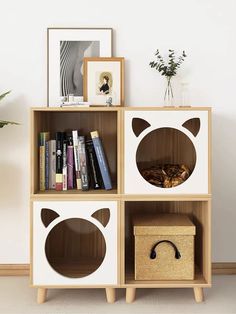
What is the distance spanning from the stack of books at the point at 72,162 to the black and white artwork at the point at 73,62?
326mm

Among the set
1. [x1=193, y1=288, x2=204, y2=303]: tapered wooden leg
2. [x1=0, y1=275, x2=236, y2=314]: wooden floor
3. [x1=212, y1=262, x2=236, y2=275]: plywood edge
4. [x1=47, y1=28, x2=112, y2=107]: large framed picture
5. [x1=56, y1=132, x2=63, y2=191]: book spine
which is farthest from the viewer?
[x1=212, y1=262, x2=236, y2=275]: plywood edge

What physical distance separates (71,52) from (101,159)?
2.24 ft

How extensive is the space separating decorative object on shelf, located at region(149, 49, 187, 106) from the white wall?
1.6 inches

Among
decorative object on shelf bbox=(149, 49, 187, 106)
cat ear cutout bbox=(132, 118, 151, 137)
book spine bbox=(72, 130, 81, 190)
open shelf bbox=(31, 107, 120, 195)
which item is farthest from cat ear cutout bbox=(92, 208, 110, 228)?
decorative object on shelf bbox=(149, 49, 187, 106)

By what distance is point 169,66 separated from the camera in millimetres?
2801

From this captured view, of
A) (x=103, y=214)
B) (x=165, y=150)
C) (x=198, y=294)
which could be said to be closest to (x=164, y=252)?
(x=198, y=294)

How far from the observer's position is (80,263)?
2.73 m

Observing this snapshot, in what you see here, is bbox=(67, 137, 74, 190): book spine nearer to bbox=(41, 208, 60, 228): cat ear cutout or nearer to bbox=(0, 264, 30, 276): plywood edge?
bbox=(41, 208, 60, 228): cat ear cutout

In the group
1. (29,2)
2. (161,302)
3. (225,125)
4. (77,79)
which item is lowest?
(161,302)

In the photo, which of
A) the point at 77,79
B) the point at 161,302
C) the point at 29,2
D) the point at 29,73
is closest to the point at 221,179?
the point at 161,302

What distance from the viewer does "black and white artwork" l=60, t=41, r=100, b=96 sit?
9.21 feet

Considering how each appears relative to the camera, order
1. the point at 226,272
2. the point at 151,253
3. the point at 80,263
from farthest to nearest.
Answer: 1. the point at 226,272
2. the point at 80,263
3. the point at 151,253

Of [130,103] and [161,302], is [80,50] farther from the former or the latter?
[161,302]

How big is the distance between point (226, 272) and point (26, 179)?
130cm
